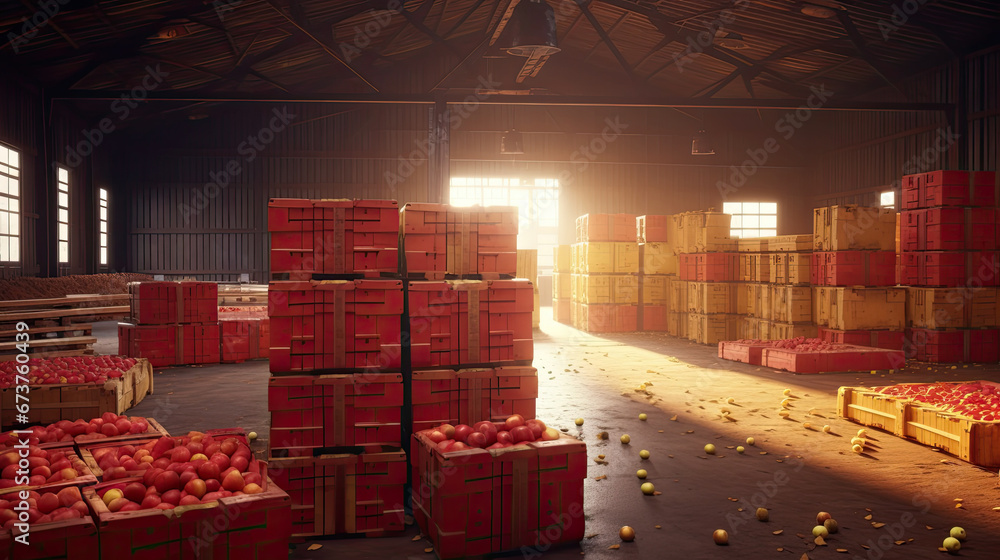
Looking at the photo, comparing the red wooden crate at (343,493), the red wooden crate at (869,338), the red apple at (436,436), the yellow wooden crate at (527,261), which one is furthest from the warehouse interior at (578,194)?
the yellow wooden crate at (527,261)

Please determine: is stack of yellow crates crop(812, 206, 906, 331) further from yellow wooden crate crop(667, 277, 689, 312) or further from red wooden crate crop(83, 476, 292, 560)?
red wooden crate crop(83, 476, 292, 560)

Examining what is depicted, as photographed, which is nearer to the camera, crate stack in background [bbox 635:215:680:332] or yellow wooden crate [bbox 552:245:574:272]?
crate stack in background [bbox 635:215:680:332]

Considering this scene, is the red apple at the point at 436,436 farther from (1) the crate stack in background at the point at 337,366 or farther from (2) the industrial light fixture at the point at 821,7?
(2) the industrial light fixture at the point at 821,7

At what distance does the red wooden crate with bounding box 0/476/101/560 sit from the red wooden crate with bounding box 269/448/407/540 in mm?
1391

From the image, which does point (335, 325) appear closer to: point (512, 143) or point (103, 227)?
point (512, 143)

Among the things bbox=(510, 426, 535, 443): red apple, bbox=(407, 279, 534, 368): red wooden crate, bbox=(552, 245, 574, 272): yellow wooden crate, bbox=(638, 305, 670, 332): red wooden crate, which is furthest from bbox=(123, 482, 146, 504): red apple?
bbox=(552, 245, 574, 272): yellow wooden crate

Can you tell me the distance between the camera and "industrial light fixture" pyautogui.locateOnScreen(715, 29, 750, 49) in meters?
18.0

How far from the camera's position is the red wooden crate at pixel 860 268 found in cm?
1228

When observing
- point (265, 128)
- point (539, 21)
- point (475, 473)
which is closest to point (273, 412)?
point (475, 473)

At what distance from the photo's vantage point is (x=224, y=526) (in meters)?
3.32

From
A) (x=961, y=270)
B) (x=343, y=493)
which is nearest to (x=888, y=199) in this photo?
(x=961, y=270)

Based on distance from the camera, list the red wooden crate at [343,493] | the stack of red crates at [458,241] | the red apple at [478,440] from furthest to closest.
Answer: the stack of red crates at [458,241] → the red wooden crate at [343,493] → the red apple at [478,440]

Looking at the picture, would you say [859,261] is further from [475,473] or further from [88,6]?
[88,6]

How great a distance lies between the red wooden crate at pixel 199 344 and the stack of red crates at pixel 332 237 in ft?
26.6
